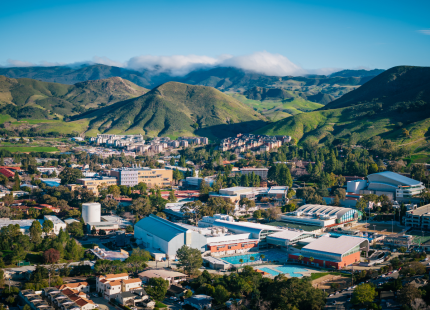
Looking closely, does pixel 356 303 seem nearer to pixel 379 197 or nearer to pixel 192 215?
pixel 192 215

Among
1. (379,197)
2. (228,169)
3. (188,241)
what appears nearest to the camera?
(188,241)

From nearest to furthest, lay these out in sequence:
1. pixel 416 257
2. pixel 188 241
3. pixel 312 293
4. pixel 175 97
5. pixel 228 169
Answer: pixel 312 293, pixel 416 257, pixel 188 241, pixel 228 169, pixel 175 97

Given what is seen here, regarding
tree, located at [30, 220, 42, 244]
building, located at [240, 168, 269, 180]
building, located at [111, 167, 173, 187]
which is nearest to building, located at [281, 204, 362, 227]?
building, located at [240, 168, 269, 180]

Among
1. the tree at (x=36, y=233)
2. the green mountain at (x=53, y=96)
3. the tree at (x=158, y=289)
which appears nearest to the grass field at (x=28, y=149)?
the green mountain at (x=53, y=96)

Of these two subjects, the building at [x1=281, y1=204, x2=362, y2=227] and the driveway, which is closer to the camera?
the driveway

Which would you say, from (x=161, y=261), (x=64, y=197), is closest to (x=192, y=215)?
(x=161, y=261)

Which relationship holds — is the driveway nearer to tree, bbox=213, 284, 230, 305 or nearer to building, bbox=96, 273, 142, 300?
building, bbox=96, 273, 142, 300

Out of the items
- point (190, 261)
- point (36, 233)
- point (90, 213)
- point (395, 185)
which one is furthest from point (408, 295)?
point (395, 185)
